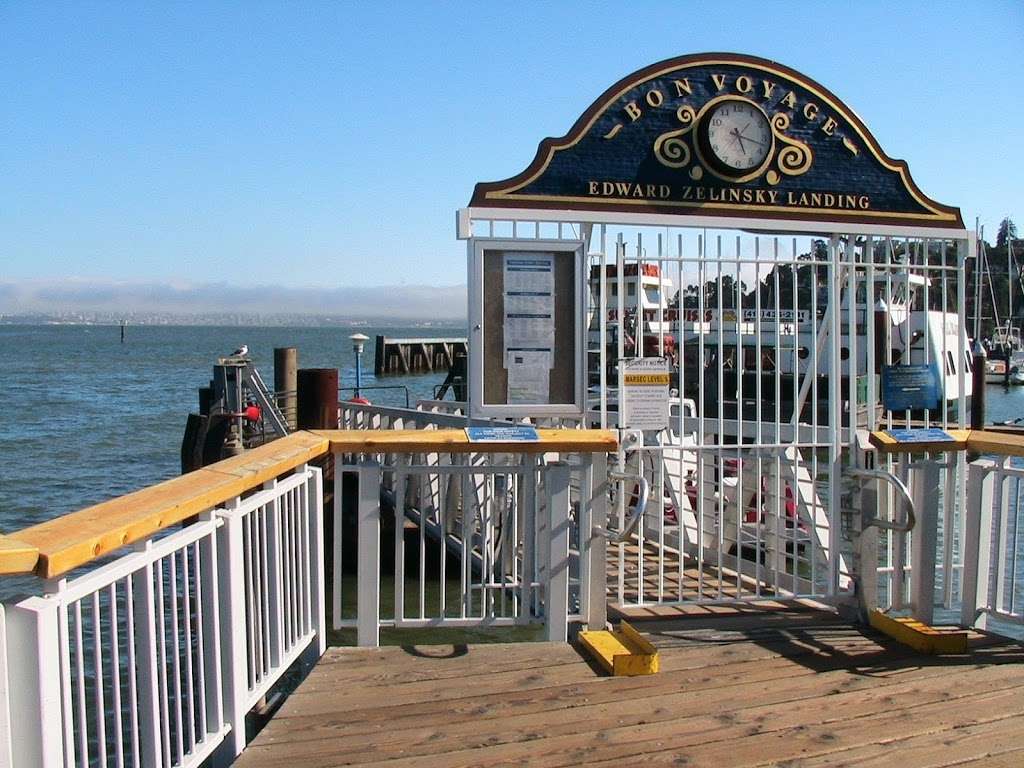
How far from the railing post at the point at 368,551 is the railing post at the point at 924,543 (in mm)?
2786

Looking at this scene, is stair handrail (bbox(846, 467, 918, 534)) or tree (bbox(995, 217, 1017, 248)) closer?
stair handrail (bbox(846, 467, 918, 534))

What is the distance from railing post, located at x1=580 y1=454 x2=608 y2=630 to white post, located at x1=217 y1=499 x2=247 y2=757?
190 centimetres

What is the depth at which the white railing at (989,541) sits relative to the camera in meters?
4.82

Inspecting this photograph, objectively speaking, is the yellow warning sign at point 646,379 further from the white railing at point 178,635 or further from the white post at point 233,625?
the white post at point 233,625

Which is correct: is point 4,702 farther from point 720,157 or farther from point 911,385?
point 911,385

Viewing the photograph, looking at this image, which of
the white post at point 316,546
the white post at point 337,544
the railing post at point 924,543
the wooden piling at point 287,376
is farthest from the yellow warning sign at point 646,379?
the wooden piling at point 287,376

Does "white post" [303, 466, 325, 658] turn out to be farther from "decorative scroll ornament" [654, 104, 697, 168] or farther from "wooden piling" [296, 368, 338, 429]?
"wooden piling" [296, 368, 338, 429]

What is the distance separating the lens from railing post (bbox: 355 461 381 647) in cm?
452

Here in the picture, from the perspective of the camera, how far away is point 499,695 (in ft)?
13.4

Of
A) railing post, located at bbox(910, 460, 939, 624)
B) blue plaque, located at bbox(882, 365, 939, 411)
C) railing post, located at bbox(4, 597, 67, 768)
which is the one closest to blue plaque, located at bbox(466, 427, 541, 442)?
railing post, located at bbox(910, 460, 939, 624)

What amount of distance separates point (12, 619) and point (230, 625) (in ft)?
4.22

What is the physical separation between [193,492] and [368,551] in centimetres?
159

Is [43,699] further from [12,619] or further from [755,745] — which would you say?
[755,745]

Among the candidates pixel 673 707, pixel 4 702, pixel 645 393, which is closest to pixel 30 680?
pixel 4 702
